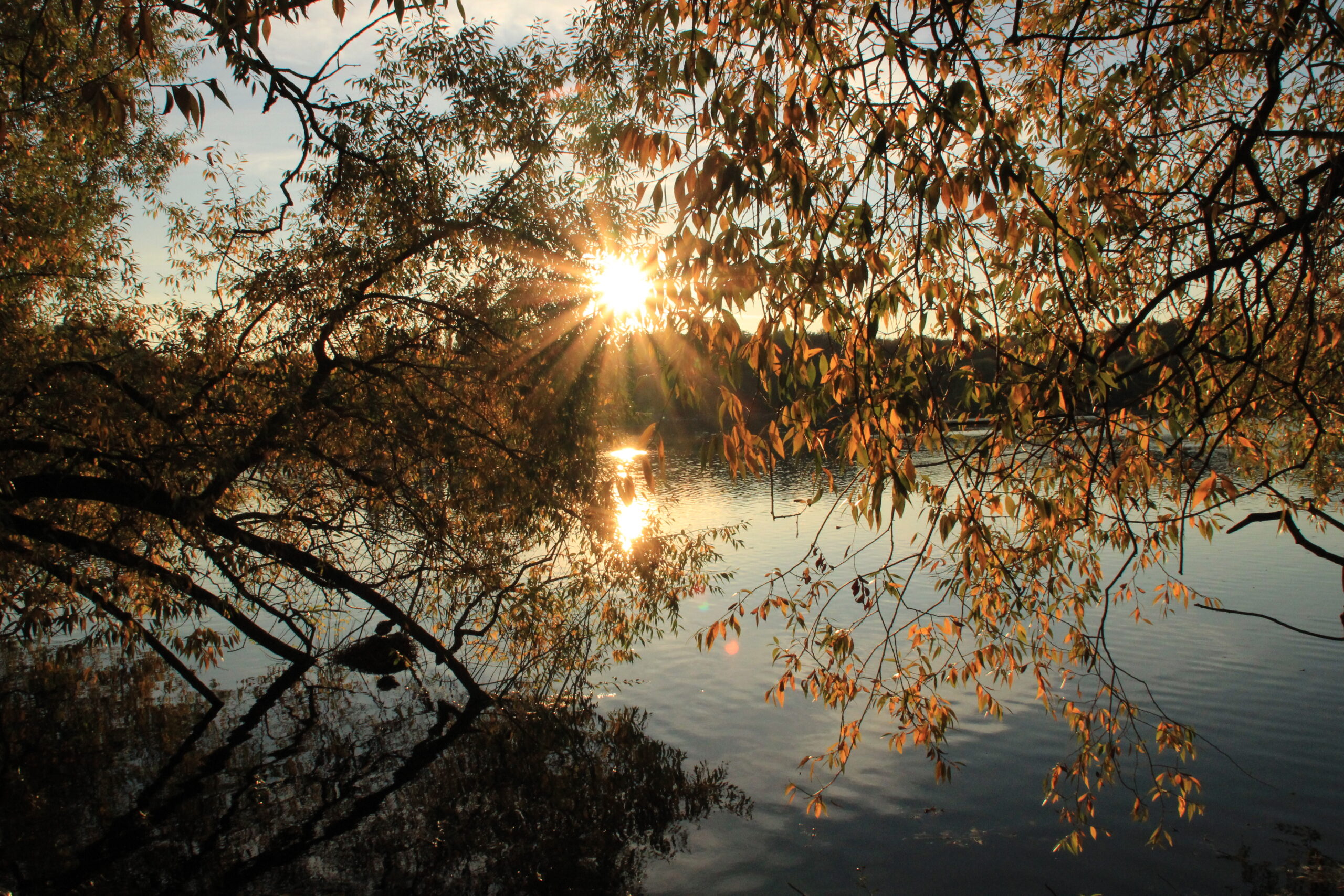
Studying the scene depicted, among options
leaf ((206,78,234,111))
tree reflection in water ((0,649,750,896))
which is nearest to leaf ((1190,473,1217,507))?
leaf ((206,78,234,111))

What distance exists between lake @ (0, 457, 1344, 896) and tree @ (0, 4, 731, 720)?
4.44 feet

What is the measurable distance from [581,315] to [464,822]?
194 inches

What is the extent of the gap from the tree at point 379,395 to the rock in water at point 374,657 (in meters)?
2.97

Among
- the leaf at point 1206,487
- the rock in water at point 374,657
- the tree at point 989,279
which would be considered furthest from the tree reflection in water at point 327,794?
the leaf at point 1206,487

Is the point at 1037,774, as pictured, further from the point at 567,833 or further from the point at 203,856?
the point at 203,856

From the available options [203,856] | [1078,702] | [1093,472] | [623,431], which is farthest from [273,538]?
[1078,702]

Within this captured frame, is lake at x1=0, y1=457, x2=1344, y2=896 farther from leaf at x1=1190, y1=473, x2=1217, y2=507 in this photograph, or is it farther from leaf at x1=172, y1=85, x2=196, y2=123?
leaf at x1=172, y1=85, x2=196, y2=123

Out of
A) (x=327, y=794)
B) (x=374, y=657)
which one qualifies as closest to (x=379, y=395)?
(x=327, y=794)

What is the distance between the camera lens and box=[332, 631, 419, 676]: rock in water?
12078mm

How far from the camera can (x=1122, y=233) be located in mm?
4719

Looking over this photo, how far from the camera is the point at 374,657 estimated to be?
12375 mm

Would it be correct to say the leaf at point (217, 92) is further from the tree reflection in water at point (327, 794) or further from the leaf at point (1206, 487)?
the tree reflection in water at point (327, 794)

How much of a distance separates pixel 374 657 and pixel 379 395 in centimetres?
592

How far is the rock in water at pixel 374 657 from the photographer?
1208 centimetres
